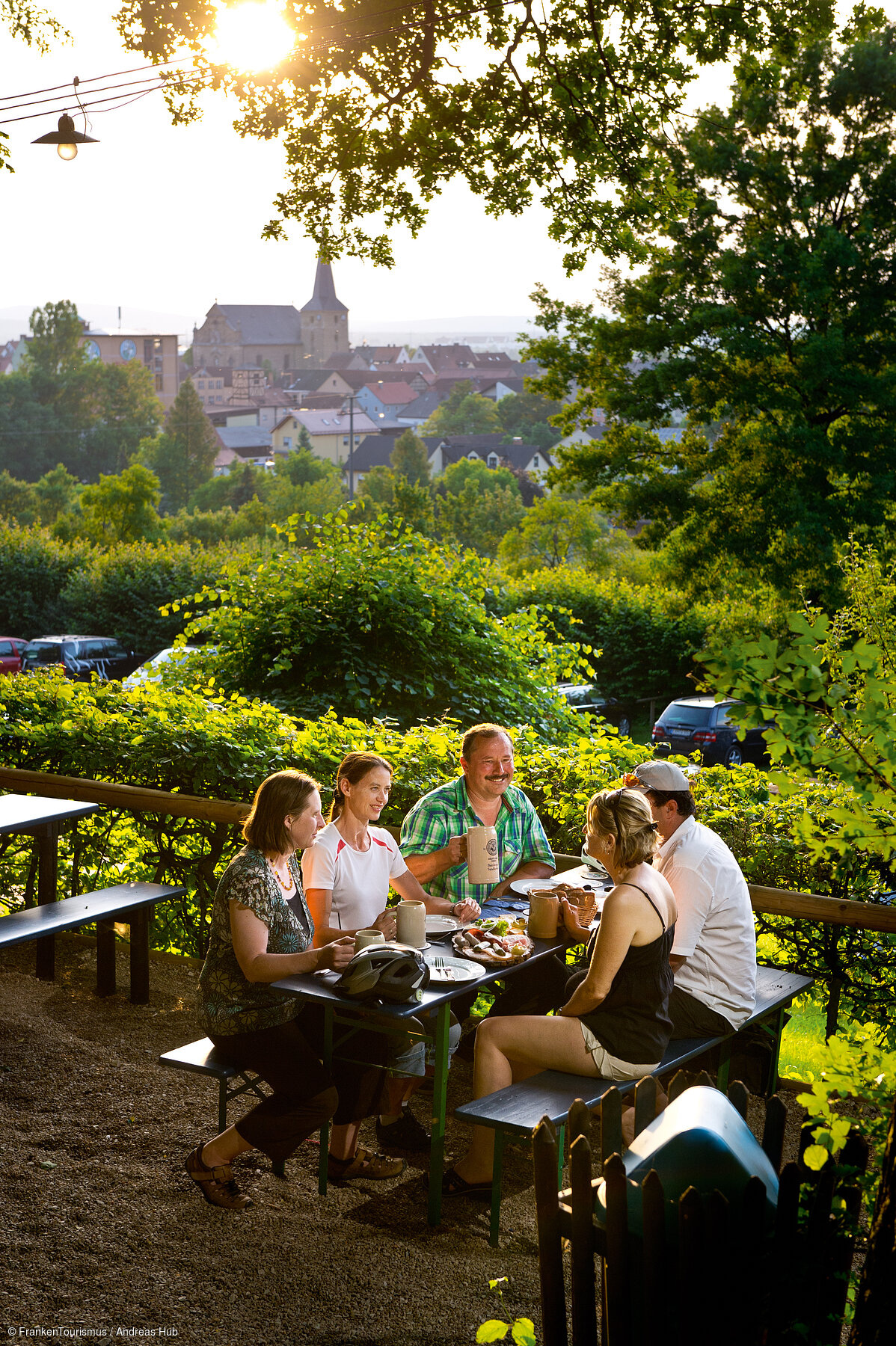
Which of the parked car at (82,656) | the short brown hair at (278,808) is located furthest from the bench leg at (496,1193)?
the parked car at (82,656)

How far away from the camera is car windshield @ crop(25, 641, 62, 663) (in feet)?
92.2

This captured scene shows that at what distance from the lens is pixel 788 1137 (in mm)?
4645

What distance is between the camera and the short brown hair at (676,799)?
4.38 metres

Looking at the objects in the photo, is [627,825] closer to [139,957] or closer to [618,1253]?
[618,1253]

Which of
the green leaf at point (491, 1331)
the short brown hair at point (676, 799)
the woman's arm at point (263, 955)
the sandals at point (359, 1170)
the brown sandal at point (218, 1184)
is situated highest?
the short brown hair at point (676, 799)

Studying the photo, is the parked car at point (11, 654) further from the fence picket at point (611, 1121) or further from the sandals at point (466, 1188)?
the fence picket at point (611, 1121)

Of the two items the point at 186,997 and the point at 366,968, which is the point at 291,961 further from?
the point at 186,997

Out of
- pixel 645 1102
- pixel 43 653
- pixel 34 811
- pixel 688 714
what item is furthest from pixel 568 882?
pixel 43 653

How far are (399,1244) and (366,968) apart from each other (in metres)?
0.86

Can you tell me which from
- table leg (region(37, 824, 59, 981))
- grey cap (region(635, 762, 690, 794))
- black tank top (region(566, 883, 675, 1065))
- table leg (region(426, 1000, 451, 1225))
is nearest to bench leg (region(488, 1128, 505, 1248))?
table leg (region(426, 1000, 451, 1225))

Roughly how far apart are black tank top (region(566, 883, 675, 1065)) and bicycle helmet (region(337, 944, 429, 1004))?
0.61 metres

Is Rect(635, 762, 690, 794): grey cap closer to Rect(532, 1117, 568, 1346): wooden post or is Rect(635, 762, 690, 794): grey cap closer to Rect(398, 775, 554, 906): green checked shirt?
Rect(398, 775, 554, 906): green checked shirt

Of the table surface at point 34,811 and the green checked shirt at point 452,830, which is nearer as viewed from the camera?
the green checked shirt at point 452,830

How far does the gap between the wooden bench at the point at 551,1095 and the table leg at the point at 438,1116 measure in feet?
0.60
